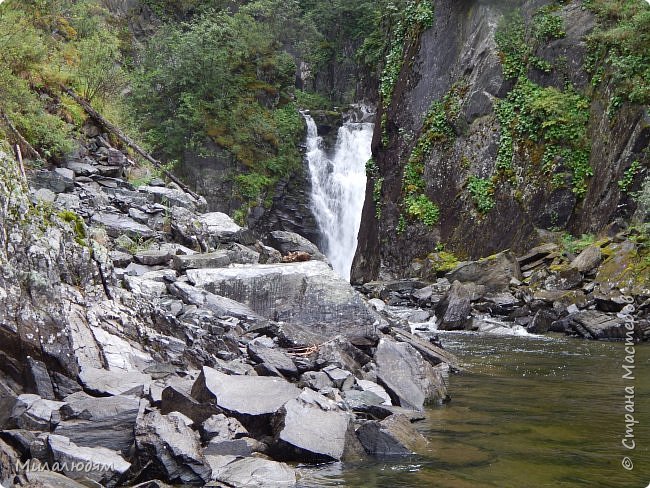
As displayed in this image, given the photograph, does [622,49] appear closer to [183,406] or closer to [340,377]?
[340,377]

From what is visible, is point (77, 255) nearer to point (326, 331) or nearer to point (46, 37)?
point (326, 331)

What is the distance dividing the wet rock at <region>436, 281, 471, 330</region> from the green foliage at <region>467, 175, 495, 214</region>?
6.54 m

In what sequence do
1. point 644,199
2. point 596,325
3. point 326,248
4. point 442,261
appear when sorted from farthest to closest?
point 326,248 < point 442,261 < point 644,199 < point 596,325

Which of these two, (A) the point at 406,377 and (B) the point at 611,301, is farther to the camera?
(B) the point at 611,301

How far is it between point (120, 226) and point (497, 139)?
14833mm

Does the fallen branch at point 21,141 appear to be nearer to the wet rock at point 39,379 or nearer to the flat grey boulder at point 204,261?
the flat grey boulder at point 204,261

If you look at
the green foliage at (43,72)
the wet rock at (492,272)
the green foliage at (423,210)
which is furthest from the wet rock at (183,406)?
the green foliage at (423,210)

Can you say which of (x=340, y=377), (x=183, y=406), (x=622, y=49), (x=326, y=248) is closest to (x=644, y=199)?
(x=622, y=49)

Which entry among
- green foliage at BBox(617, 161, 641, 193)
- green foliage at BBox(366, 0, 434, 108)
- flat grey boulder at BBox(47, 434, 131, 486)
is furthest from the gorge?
green foliage at BBox(617, 161, 641, 193)

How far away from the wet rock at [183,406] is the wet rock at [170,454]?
54cm

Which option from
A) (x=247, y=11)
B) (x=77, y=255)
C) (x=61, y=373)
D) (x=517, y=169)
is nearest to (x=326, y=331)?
(x=77, y=255)

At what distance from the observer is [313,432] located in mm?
5293

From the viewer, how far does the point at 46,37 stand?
1978cm

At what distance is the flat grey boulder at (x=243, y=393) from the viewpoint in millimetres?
5395
